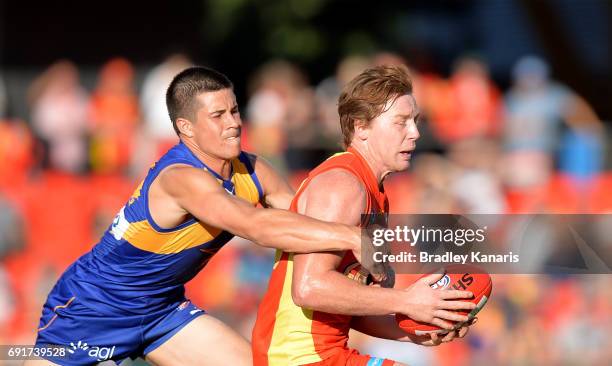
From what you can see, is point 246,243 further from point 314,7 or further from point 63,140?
point 314,7

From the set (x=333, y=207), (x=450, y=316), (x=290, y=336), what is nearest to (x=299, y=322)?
(x=290, y=336)

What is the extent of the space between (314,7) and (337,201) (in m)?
16.8

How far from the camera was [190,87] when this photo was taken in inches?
213

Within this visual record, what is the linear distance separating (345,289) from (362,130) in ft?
2.67

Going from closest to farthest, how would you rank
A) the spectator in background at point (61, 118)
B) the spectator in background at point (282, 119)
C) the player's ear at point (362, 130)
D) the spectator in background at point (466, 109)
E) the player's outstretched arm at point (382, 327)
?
the player's ear at point (362, 130) → the player's outstretched arm at point (382, 327) → the spectator in background at point (282, 119) → the spectator in background at point (466, 109) → the spectator in background at point (61, 118)

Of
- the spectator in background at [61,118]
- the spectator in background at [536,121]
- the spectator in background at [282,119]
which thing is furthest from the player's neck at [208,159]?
the spectator in background at [61,118]

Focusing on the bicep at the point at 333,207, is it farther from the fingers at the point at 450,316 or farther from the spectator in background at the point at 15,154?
the spectator in background at the point at 15,154

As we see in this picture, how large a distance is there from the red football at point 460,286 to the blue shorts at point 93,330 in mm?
1632

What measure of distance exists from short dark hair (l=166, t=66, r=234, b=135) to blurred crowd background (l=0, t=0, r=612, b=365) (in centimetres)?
154

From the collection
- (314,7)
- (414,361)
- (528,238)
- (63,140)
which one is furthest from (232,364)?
(314,7)

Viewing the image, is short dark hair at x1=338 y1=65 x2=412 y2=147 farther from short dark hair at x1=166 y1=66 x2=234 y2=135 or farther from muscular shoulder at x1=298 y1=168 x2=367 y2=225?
short dark hair at x1=166 y1=66 x2=234 y2=135

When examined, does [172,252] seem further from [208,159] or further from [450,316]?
[450,316]

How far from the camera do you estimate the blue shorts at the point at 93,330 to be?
569cm

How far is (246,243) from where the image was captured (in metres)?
9.95
